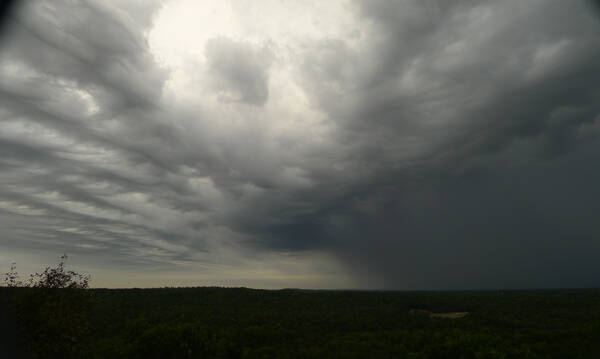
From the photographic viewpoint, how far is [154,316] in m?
95.0

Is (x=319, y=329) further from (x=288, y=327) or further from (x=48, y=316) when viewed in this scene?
(x=48, y=316)

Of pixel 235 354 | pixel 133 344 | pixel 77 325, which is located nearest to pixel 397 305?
pixel 235 354

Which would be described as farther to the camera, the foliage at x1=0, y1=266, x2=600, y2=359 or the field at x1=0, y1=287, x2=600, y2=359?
the foliage at x1=0, y1=266, x2=600, y2=359

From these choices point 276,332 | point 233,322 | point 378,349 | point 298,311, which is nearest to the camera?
point 378,349

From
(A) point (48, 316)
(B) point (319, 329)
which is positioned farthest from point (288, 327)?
(A) point (48, 316)

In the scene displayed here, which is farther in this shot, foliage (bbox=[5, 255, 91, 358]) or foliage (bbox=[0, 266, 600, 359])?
foliage (bbox=[0, 266, 600, 359])

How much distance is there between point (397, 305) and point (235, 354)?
84.8m

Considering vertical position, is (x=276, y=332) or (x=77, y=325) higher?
(x=77, y=325)

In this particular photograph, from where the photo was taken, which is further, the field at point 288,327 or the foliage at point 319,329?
the foliage at point 319,329

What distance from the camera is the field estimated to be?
105 ft

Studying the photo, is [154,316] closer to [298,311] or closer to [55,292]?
[298,311]

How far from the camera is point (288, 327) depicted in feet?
285

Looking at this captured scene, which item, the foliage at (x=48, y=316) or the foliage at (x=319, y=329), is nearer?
the foliage at (x=48, y=316)

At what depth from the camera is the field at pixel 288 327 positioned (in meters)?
32.1
